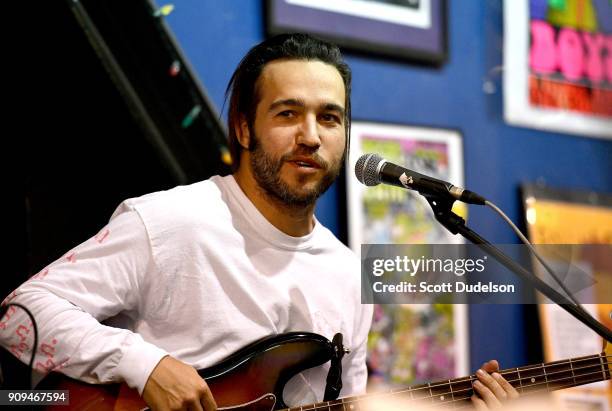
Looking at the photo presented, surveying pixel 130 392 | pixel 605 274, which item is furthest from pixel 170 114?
pixel 605 274

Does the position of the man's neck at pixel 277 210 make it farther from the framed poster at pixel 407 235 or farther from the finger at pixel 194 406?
the framed poster at pixel 407 235

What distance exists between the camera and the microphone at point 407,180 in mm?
1505

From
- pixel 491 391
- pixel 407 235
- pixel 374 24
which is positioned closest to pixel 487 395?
pixel 491 391

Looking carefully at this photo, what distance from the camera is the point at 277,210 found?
1.80 m

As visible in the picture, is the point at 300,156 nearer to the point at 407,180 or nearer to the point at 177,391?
the point at 407,180

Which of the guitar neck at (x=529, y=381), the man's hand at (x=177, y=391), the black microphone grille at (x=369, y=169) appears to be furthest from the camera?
the guitar neck at (x=529, y=381)

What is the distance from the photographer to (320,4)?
2.57 m

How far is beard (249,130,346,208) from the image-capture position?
176 centimetres

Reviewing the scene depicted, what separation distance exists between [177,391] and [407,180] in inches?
21.6

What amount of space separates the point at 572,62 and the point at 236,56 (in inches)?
54.1

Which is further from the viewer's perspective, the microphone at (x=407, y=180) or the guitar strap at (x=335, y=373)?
the guitar strap at (x=335, y=373)

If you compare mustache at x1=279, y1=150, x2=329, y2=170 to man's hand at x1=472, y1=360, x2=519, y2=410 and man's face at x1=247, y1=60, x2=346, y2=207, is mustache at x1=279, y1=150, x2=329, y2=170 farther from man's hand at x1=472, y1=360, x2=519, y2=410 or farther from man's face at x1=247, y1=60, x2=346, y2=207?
man's hand at x1=472, y1=360, x2=519, y2=410

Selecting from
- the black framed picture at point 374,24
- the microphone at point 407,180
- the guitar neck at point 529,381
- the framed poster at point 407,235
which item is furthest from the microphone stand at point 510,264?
the black framed picture at point 374,24

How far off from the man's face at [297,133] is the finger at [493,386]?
503mm
